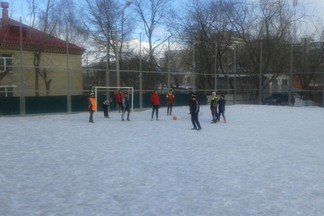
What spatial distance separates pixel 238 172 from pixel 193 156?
2034 mm

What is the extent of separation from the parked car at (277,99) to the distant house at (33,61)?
56.0ft

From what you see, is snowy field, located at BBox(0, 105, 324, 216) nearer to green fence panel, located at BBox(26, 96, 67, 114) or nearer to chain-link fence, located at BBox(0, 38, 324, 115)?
green fence panel, located at BBox(26, 96, 67, 114)

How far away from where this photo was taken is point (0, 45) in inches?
1110

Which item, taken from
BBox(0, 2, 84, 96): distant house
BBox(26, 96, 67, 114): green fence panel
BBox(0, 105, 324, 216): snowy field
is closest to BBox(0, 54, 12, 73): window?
BBox(0, 2, 84, 96): distant house

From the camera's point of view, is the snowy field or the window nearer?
the snowy field

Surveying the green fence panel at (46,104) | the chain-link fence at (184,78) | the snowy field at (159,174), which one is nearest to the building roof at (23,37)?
the chain-link fence at (184,78)

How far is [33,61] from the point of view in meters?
28.8

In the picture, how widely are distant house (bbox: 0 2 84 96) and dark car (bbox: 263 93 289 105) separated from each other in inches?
672

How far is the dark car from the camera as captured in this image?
3544 centimetres

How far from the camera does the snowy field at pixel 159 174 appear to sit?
232 inches

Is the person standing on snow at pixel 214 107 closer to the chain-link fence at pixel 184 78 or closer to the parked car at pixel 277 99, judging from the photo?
the chain-link fence at pixel 184 78

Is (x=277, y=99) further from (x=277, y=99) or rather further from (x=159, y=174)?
(x=159, y=174)

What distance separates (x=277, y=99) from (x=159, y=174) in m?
29.8

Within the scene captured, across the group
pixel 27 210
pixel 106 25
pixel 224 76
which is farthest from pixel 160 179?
pixel 106 25
